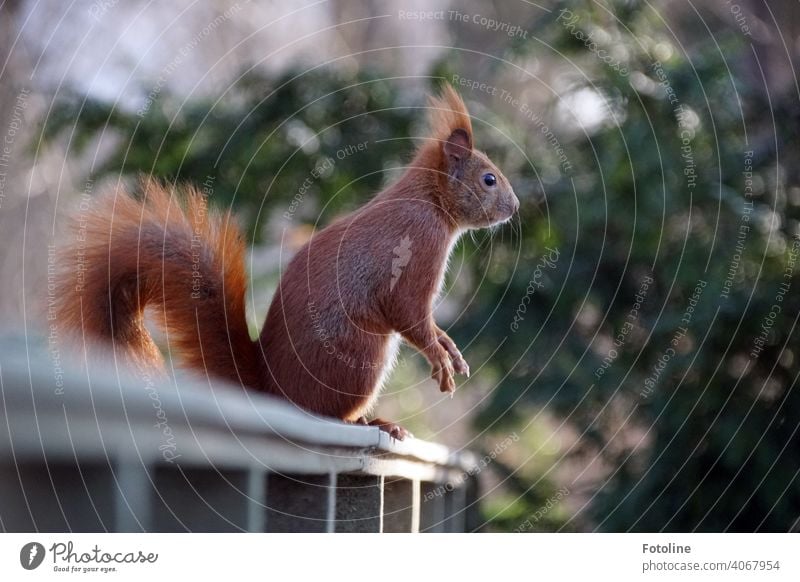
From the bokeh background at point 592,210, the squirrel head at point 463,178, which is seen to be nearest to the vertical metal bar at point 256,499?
the squirrel head at point 463,178

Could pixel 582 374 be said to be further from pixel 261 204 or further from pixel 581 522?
pixel 261 204

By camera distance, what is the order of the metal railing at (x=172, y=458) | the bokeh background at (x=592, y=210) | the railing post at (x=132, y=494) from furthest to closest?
the bokeh background at (x=592, y=210) < the railing post at (x=132, y=494) < the metal railing at (x=172, y=458)

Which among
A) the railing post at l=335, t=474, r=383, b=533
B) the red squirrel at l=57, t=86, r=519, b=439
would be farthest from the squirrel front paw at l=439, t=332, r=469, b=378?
the railing post at l=335, t=474, r=383, b=533

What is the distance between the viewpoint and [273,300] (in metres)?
0.86

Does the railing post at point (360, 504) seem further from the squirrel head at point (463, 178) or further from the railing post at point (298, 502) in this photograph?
the squirrel head at point (463, 178)

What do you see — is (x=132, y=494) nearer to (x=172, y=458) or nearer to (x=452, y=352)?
(x=172, y=458)

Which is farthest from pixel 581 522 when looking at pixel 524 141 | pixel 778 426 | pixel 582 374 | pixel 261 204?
pixel 261 204

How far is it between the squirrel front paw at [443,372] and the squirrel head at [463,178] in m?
0.18

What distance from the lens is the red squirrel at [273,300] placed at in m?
0.79

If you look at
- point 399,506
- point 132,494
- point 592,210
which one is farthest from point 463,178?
point 592,210

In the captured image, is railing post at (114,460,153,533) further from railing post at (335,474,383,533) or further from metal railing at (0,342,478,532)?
railing post at (335,474,383,533)

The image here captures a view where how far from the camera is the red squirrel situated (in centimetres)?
79

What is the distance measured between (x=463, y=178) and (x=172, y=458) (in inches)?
17.3

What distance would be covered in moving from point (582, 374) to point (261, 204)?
2.16 feet
